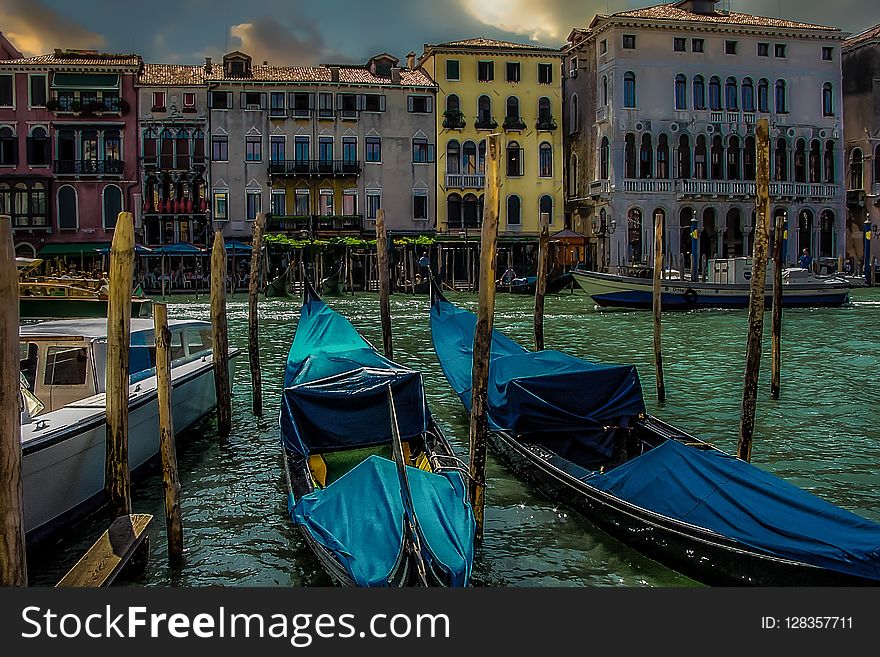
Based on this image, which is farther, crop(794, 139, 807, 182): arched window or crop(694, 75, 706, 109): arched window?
crop(794, 139, 807, 182): arched window

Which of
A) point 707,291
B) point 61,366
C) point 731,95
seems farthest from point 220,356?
point 731,95

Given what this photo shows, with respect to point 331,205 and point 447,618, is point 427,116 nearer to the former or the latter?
point 331,205

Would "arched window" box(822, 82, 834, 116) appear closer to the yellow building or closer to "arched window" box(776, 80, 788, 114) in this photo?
"arched window" box(776, 80, 788, 114)

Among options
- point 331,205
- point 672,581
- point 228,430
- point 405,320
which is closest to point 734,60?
point 331,205

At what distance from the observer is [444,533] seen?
385cm

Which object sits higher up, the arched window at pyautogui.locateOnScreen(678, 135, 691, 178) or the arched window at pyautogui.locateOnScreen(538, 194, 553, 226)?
the arched window at pyautogui.locateOnScreen(678, 135, 691, 178)

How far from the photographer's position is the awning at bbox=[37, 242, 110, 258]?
84.6 ft

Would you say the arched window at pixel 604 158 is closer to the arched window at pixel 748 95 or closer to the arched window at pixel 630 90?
the arched window at pixel 630 90

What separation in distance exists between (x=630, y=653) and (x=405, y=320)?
579 inches

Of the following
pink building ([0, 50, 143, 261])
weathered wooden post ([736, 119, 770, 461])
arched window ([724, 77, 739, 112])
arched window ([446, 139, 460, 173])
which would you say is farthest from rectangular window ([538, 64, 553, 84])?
weathered wooden post ([736, 119, 770, 461])

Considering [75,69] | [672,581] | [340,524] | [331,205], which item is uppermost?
[75,69]

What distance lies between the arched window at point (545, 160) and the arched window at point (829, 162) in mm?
8189

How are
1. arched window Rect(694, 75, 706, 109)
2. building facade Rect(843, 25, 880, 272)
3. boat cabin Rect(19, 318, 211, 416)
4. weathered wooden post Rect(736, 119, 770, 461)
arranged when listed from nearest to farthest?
boat cabin Rect(19, 318, 211, 416)
weathered wooden post Rect(736, 119, 770, 461)
arched window Rect(694, 75, 706, 109)
building facade Rect(843, 25, 880, 272)

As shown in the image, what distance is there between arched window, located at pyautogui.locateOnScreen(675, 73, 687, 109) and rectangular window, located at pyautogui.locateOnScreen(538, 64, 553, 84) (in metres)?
3.76
